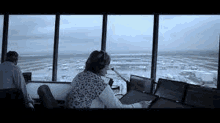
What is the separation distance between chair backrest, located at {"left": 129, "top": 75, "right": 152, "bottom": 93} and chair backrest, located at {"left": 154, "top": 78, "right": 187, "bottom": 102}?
4.3 inches

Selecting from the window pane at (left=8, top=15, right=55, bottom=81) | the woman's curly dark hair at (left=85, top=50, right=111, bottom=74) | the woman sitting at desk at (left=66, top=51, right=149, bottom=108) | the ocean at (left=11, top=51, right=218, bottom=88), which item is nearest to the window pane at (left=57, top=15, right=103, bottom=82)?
the ocean at (left=11, top=51, right=218, bottom=88)

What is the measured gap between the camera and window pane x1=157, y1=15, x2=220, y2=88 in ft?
10.5

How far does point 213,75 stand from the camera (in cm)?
321

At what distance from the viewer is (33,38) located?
12.1 ft

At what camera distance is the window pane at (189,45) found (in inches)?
125

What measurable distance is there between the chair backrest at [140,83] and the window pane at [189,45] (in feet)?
5.10

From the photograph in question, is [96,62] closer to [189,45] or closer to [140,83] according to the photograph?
[140,83]

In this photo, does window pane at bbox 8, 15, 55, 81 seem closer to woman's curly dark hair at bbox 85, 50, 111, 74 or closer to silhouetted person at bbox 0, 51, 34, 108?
silhouetted person at bbox 0, 51, 34, 108

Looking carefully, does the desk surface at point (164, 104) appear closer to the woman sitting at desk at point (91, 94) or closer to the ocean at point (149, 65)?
the woman sitting at desk at point (91, 94)

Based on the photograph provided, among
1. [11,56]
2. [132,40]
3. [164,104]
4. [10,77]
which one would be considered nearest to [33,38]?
[11,56]

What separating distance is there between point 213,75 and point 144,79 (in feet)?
7.91

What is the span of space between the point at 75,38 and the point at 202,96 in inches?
121
